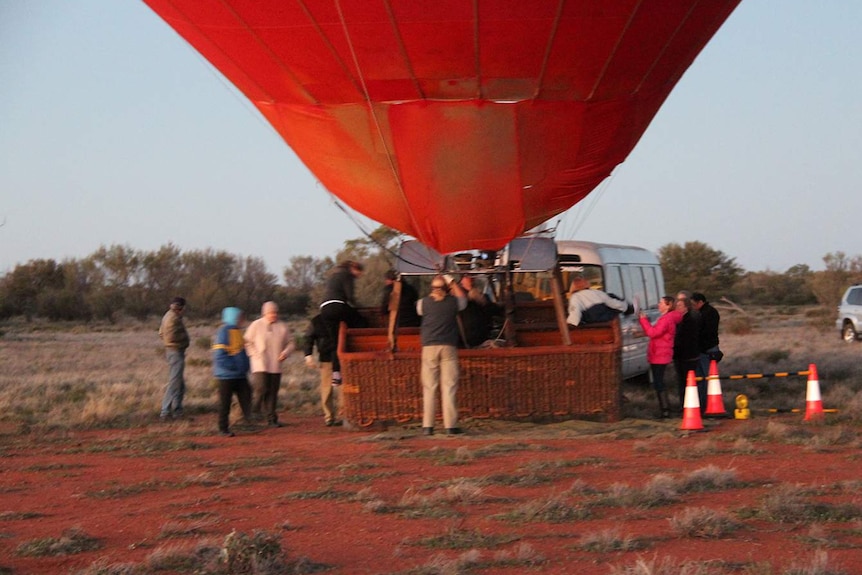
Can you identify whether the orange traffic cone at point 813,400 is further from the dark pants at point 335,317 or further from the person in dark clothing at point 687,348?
the dark pants at point 335,317

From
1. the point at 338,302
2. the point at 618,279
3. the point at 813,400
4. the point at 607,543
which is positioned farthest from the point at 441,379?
the point at 618,279

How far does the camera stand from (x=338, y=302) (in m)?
13.9

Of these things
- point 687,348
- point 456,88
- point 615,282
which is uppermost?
point 456,88

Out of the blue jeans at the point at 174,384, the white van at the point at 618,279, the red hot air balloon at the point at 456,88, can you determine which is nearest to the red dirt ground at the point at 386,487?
the blue jeans at the point at 174,384

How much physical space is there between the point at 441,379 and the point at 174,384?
4589 millimetres

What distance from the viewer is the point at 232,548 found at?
648 cm

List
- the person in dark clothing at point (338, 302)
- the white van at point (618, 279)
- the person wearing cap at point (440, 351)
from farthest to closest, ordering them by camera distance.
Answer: the white van at point (618, 279), the person in dark clothing at point (338, 302), the person wearing cap at point (440, 351)

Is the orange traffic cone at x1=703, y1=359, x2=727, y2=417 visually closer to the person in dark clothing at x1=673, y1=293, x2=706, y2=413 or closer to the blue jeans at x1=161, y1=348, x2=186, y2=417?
the person in dark clothing at x1=673, y1=293, x2=706, y2=413

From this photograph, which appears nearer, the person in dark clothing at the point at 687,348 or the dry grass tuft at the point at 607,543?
the dry grass tuft at the point at 607,543

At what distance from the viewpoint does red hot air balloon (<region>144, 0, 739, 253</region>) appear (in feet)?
31.8

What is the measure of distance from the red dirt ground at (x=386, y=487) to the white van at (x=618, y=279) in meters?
3.78

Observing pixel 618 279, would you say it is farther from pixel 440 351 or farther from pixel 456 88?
pixel 456 88

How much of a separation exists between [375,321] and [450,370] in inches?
120

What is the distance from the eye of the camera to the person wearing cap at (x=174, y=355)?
1500cm
